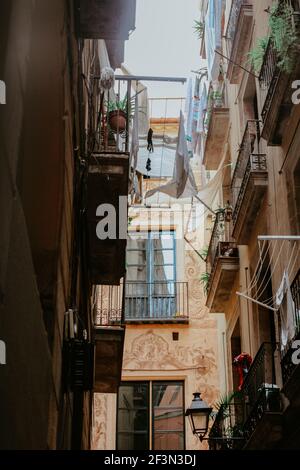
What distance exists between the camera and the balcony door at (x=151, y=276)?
20828 mm

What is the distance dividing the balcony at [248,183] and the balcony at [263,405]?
9.26 ft

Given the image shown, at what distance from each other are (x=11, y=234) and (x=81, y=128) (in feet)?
16.0

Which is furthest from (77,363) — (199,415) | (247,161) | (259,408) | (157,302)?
(157,302)

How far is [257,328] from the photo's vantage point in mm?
14227

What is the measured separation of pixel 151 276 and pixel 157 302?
0.98 m

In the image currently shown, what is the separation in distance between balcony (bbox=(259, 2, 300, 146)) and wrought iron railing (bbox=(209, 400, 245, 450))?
187 inches

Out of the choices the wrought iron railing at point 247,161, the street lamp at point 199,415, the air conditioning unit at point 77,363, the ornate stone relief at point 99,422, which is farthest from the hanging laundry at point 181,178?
the air conditioning unit at point 77,363

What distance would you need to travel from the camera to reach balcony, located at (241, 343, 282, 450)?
10.9 metres

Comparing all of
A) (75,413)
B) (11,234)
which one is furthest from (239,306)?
(11,234)

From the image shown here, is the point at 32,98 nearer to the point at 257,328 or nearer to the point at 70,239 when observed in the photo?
the point at 70,239

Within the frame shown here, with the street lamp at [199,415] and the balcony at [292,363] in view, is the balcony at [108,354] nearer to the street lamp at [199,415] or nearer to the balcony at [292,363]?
the street lamp at [199,415]

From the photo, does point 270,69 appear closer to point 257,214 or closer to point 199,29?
point 257,214

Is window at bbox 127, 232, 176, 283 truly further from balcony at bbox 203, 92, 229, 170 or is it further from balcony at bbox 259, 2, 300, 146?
balcony at bbox 259, 2, 300, 146

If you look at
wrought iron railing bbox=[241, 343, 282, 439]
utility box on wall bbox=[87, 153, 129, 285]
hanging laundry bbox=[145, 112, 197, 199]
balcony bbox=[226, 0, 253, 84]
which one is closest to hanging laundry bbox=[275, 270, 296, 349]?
wrought iron railing bbox=[241, 343, 282, 439]
